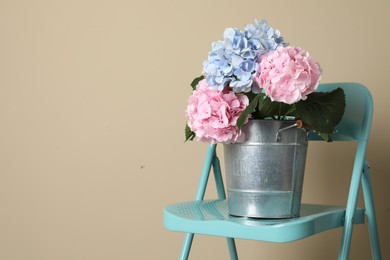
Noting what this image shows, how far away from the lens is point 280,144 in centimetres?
123

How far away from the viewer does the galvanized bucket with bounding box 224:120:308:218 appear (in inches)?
48.4

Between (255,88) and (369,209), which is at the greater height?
(255,88)

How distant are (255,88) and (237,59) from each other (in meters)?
0.07

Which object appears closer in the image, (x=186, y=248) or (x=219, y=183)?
(x=186, y=248)

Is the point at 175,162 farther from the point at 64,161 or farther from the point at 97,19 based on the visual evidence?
the point at 97,19

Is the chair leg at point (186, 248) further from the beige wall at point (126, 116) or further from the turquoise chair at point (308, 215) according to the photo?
the beige wall at point (126, 116)

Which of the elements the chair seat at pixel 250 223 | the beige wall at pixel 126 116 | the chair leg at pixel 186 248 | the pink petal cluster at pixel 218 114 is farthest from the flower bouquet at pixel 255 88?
the beige wall at pixel 126 116

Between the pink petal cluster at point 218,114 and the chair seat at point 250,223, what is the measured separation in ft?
0.52

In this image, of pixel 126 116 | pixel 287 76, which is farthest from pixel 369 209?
pixel 126 116

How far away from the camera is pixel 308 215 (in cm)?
129

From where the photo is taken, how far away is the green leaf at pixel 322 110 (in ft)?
3.85

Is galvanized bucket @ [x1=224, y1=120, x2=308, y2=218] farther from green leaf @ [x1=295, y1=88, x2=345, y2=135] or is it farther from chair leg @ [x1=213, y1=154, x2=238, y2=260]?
chair leg @ [x1=213, y1=154, x2=238, y2=260]

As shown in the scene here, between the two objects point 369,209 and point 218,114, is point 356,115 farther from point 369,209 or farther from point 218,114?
point 218,114

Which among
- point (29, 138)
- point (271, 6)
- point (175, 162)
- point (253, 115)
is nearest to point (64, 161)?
point (29, 138)
